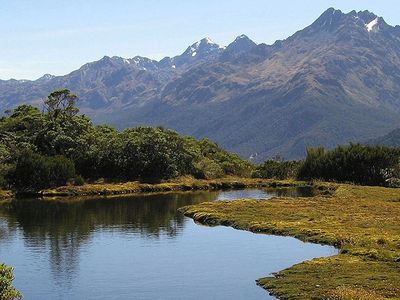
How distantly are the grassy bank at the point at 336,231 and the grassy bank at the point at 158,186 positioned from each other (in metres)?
31.5

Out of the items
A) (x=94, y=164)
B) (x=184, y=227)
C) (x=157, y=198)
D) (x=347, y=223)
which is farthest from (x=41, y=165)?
(x=347, y=223)

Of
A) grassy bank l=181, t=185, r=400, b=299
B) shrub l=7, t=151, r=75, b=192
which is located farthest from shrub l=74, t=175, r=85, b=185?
grassy bank l=181, t=185, r=400, b=299

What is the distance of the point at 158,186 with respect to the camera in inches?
5709

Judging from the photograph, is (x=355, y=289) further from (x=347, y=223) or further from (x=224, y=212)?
(x=224, y=212)

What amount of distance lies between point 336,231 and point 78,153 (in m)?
92.0

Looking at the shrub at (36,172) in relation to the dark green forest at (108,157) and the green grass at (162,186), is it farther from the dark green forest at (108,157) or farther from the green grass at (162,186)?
the green grass at (162,186)

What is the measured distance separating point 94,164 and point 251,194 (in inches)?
1719

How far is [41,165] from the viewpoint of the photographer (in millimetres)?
135875

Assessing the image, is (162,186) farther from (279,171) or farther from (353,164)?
(353,164)

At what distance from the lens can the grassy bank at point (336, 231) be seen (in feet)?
162

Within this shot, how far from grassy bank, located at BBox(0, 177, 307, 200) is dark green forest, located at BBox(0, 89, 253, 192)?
13.2ft

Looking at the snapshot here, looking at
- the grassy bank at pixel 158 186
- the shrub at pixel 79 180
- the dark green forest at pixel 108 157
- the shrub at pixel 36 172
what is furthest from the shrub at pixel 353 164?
the shrub at pixel 36 172

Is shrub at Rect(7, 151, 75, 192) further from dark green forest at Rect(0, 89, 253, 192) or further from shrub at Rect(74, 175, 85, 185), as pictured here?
shrub at Rect(74, 175, 85, 185)

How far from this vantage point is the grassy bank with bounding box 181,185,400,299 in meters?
49.5
